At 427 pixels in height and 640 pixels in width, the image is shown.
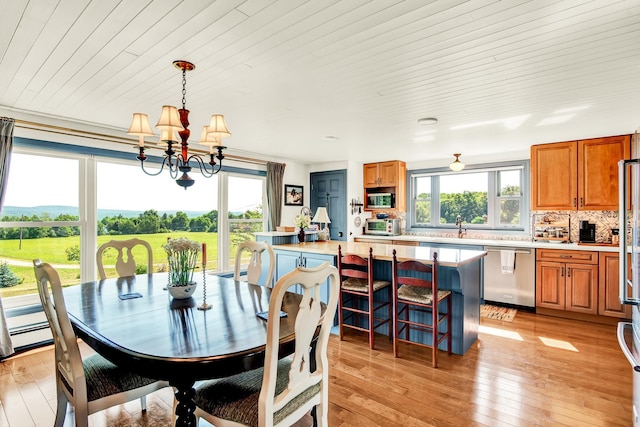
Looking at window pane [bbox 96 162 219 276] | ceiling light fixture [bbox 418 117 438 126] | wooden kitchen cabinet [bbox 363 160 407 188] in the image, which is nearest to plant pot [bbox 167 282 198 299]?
window pane [bbox 96 162 219 276]

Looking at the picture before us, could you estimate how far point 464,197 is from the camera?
5840 millimetres

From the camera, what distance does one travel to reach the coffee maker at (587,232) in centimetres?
446

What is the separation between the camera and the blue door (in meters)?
6.16

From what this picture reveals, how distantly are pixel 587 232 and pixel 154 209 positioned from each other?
581cm

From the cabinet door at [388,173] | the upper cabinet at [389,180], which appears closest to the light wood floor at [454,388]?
the upper cabinet at [389,180]

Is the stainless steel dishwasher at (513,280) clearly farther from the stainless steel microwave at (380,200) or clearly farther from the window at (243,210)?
the window at (243,210)

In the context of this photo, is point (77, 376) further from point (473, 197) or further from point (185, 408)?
point (473, 197)

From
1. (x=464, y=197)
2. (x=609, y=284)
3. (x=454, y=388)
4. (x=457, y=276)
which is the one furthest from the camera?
(x=464, y=197)

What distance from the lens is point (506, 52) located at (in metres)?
2.02

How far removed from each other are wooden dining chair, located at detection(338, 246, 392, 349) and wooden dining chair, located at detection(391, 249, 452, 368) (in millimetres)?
201

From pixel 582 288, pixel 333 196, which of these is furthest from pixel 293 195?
pixel 582 288

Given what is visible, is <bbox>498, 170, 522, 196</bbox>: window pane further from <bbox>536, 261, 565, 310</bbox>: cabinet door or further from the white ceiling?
the white ceiling

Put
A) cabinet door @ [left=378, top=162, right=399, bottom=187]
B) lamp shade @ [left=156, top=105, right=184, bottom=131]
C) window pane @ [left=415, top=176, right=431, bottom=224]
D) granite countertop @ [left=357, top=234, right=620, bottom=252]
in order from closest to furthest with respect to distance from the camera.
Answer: lamp shade @ [left=156, top=105, right=184, bottom=131] < granite countertop @ [left=357, top=234, right=620, bottom=252] < cabinet door @ [left=378, top=162, right=399, bottom=187] < window pane @ [left=415, top=176, right=431, bottom=224]

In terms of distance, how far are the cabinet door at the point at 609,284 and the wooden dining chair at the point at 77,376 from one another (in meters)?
4.79
